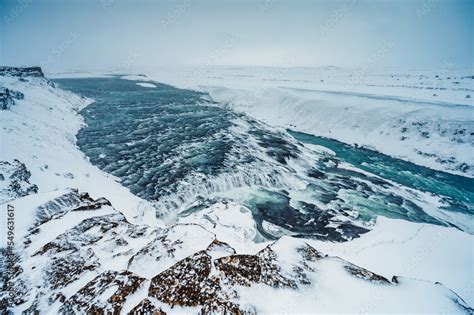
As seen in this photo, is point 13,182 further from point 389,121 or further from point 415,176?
point 389,121

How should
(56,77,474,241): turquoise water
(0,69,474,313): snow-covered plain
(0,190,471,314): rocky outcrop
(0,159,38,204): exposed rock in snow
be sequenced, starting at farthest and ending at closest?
(56,77,474,241): turquoise water < (0,159,38,204): exposed rock in snow < (0,69,474,313): snow-covered plain < (0,190,471,314): rocky outcrop

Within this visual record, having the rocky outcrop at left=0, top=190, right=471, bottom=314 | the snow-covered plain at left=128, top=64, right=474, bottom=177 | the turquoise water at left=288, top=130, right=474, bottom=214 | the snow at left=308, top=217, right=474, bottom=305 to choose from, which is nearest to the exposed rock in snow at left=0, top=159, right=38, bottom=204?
the rocky outcrop at left=0, top=190, right=471, bottom=314

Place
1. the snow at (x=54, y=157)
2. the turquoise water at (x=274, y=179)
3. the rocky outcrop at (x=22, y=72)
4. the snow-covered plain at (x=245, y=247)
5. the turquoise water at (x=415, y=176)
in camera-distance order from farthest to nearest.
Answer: the rocky outcrop at (x=22, y=72) < the turquoise water at (x=415, y=176) < the turquoise water at (x=274, y=179) < the snow at (x=54, y=157) < the snow-covered plain at (x=245, y=247)

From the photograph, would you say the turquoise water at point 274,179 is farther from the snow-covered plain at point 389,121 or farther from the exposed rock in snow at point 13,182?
the exposed rock in snow at point 13,182

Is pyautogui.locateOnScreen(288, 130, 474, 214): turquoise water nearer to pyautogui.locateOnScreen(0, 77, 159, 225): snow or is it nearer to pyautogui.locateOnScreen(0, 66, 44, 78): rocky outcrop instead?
pyautogui.locateOnScreen(0, 77, 159, 225): snow

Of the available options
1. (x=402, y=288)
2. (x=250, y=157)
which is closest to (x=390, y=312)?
(x=402, y=288)
